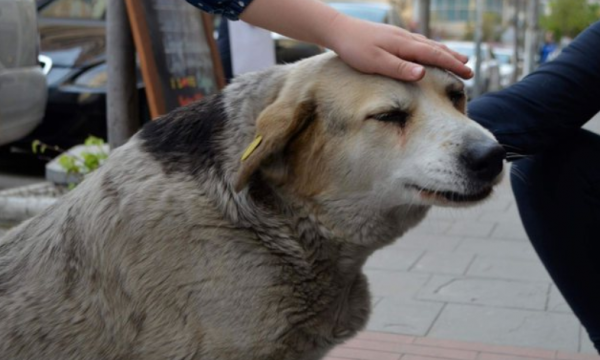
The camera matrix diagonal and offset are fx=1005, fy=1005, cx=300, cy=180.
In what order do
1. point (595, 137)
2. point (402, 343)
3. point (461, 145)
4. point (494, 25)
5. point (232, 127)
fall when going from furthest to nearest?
1. point (494, 25)
2. point (402, 343)
3. point (595, 137)
4. point (232, 127)
5. point (461, 145)

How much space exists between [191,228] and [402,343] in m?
2.51

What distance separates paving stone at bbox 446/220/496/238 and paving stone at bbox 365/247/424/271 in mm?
754

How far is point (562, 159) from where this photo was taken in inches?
149

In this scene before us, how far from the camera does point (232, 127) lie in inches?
109

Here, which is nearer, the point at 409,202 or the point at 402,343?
the point at 409,202

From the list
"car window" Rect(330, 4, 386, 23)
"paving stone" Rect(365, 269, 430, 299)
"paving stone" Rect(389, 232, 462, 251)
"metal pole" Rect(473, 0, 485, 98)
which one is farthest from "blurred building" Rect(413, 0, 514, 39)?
"paving stone" Rect(365, 269, 430, 299)

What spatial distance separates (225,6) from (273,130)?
0.47 m

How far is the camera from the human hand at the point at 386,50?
261 cm

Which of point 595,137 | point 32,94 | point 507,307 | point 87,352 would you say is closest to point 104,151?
point 32,94

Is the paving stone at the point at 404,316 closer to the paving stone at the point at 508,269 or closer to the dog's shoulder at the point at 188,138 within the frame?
the paving stone at the point at 508,269

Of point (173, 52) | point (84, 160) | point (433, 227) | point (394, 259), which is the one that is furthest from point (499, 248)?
point (84, 160)

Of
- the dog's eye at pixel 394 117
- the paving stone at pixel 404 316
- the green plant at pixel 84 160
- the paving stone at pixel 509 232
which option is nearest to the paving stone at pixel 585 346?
the paving stone at pixel 404 316

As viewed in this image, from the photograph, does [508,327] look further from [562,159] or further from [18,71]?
[18,71]

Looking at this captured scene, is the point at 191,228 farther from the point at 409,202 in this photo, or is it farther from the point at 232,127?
the point at 409,202
